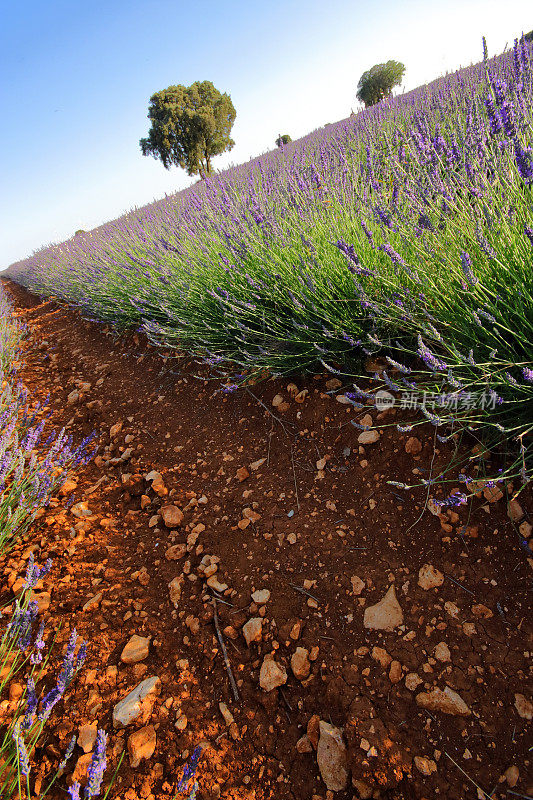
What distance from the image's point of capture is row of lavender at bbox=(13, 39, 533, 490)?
133cm

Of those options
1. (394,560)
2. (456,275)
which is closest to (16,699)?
(394,560)

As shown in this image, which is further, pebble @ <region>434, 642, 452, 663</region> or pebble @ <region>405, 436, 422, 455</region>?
pebble @ <region>405, 436, 422, 455</region>

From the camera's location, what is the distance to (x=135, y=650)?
1.25 m

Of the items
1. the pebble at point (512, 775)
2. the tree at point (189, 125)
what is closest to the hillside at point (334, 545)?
the pebble at point (512, 775)

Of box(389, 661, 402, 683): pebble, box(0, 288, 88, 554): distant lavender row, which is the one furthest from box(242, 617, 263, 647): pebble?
box(0, 288, 88, 554): distant lavender row

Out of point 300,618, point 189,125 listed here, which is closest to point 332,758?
point 300,618

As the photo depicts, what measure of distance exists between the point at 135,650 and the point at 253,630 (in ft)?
1.25

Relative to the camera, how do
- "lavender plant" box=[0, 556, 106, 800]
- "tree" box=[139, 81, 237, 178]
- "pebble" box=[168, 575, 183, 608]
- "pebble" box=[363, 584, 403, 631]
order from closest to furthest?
"lavender plant" box=[0, 556, 106, 800] → "pebble" box=[363, 584, 403, 631] → "pebble" box=[168, 575, 183, 608] → "tree" box=[139, 81, 237, 178]

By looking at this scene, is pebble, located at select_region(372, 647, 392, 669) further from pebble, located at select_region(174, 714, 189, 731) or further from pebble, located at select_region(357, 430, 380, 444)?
pebble, located at select_region(357, 430, 380, 444)

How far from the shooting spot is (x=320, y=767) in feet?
3.17

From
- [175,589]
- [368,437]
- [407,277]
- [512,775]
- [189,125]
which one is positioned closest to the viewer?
[512,775]

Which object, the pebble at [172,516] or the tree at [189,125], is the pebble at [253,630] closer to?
the pebble at [172,516]

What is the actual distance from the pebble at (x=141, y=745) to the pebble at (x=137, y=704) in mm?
35

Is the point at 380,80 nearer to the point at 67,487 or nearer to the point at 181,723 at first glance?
the point at 67,487
